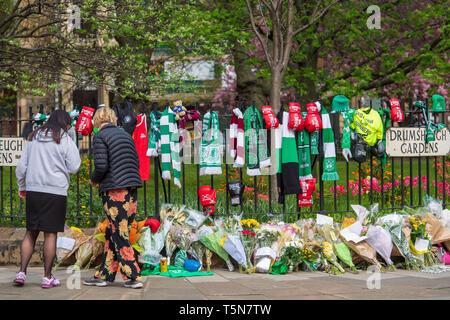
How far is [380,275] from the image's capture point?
7.02 m

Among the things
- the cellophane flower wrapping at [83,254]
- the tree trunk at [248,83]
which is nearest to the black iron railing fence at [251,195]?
the cellophane flower wrapping at [83,254]

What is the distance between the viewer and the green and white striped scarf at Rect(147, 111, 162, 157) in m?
7.67

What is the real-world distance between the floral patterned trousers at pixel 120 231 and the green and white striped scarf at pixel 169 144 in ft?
4.42

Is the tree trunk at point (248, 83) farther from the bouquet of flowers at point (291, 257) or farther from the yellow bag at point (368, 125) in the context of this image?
the bouquet of flowers at point (291, 257)

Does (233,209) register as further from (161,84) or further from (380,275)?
(161,84)

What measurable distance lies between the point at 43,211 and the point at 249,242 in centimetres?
246

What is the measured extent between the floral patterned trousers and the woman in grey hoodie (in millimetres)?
482

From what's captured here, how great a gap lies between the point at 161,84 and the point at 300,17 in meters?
3.74

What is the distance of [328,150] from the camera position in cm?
805

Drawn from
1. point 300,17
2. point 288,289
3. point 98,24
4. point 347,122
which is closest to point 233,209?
point 347,122

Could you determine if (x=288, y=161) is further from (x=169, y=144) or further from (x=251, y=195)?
(x=251, y=195)

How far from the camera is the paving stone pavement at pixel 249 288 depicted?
5.74m

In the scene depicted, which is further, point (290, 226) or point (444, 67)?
point (444, 67)

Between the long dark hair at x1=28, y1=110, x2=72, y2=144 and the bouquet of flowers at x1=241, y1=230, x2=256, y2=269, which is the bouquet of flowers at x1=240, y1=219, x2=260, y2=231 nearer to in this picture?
the bouquet of flowers at x1=241, y1=230, x2=256, y2=269
